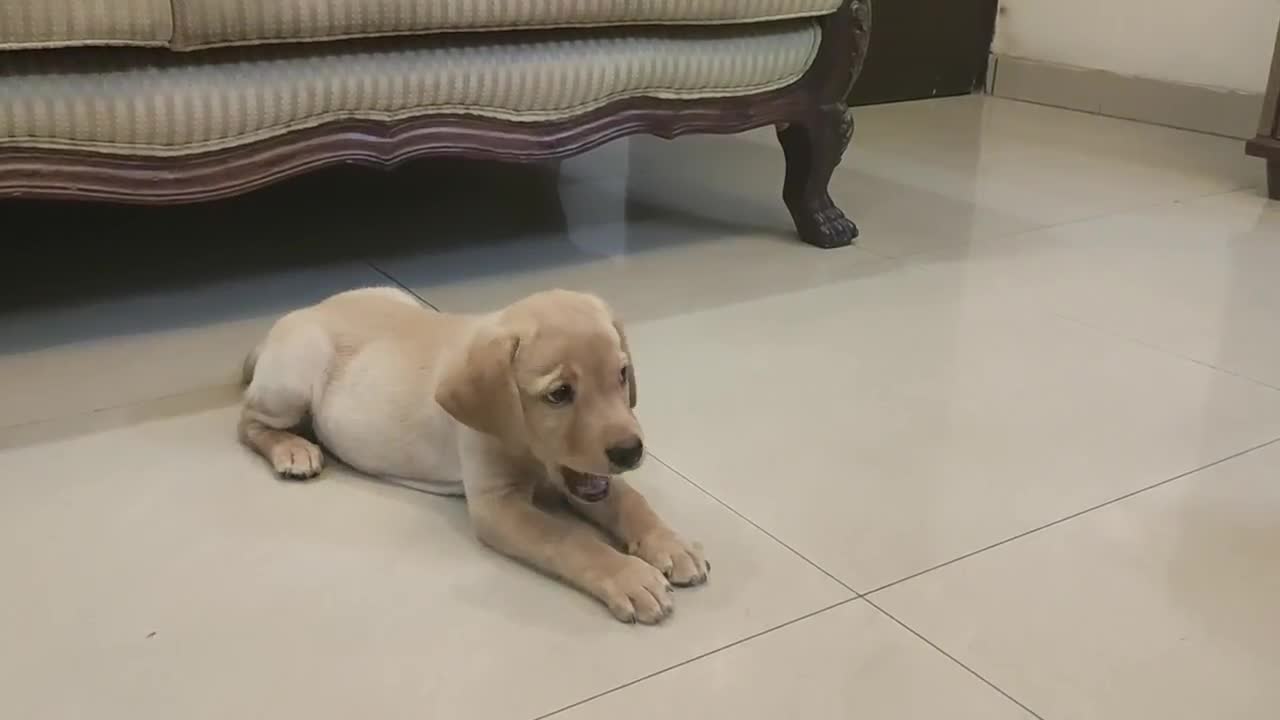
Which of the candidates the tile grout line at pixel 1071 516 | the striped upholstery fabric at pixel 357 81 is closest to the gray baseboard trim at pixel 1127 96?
the striped upholstery fabric at pixel 357 81

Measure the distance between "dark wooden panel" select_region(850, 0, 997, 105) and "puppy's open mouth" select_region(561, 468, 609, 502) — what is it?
265 centimetres

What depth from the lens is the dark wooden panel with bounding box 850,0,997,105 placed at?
11.4ft

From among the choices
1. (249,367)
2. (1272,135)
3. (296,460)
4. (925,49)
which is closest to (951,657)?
(296,460)

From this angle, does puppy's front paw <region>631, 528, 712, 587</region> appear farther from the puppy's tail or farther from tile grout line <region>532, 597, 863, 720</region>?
the puppy's tail

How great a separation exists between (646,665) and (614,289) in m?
0.97

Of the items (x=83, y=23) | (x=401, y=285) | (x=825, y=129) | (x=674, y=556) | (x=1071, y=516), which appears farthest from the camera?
(x=825, y=129)

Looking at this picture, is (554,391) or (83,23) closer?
(554,391)

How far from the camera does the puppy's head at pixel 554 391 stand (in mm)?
967

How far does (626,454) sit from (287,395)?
17.1 inches

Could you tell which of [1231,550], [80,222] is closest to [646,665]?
[1231,550]

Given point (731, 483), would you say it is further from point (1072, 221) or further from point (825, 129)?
point (1072, 221)

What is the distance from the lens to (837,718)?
856mm

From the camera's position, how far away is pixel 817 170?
6.73 ft

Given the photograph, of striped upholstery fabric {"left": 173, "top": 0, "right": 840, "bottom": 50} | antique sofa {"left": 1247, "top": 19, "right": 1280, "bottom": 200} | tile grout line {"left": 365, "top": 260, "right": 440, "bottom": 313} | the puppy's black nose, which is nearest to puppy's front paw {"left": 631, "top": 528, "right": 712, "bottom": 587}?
the puppy's black nose
